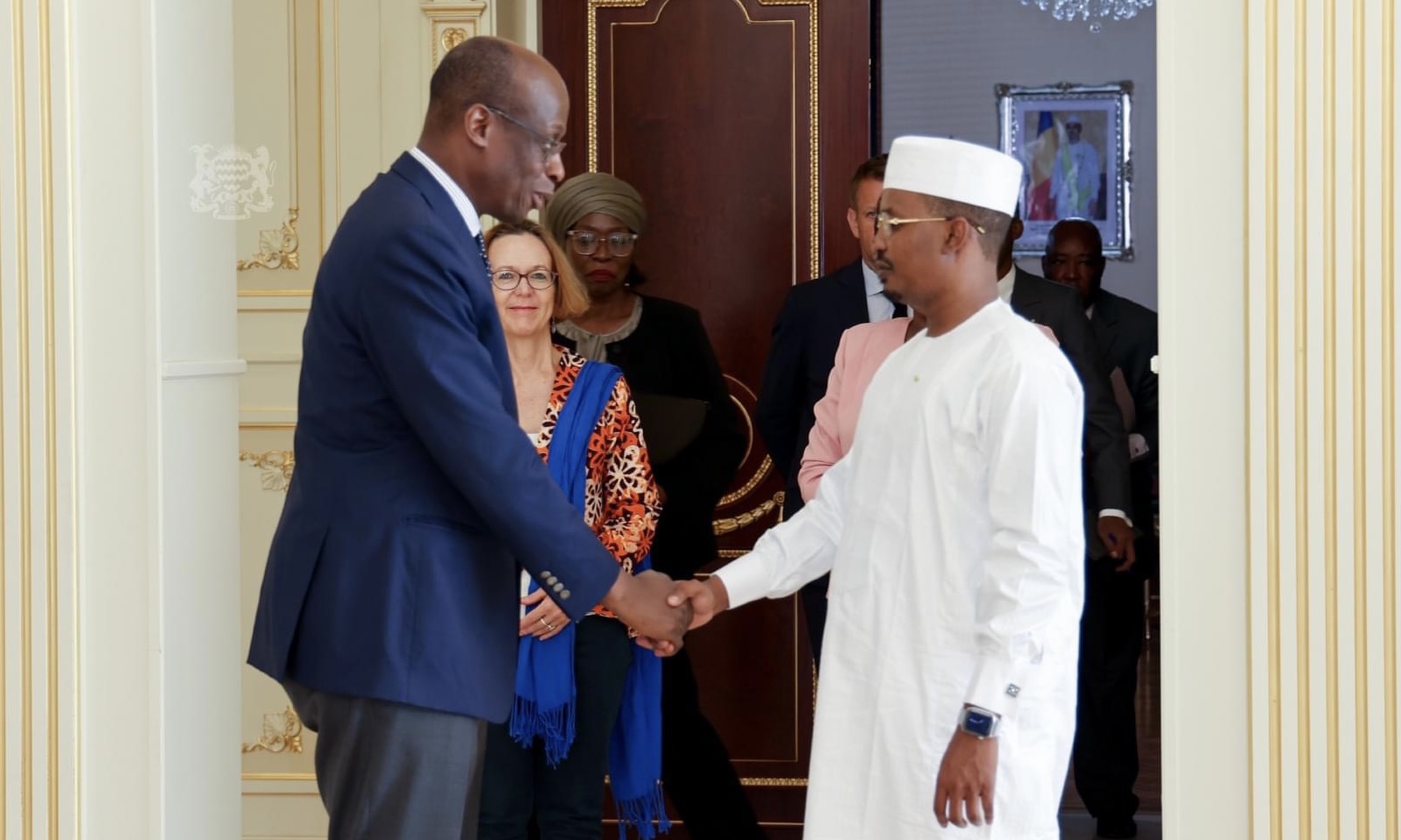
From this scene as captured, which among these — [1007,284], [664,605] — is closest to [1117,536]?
[1007,284]

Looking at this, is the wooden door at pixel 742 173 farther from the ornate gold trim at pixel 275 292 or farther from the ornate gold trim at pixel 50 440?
the ornate gold trim at pixel 50 440

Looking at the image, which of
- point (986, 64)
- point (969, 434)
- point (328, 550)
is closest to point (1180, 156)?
point (969, 434)

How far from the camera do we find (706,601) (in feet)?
9.55

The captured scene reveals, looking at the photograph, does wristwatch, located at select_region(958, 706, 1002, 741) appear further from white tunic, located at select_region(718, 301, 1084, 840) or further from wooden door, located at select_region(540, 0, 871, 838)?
wooden door, located at select_region(540, 0, 871, 838)

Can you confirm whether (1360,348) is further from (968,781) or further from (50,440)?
(50,440)

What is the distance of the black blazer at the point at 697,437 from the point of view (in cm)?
385

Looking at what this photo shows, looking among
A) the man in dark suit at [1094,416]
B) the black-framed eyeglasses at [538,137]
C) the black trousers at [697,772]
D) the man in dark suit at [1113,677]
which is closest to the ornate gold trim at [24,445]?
the black-framed eyeglasses at [538,137]

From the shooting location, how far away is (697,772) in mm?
3971

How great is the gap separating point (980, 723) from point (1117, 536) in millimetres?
2113

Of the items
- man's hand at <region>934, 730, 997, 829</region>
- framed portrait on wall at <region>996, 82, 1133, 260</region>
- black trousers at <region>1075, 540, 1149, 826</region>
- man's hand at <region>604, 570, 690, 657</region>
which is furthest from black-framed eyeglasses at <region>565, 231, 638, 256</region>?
framed portrait on wall at <region>996, 82, 1133, 260</region>

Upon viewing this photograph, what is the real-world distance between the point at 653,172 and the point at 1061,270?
53.3 inches

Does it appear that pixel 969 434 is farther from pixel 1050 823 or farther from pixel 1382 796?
pixel 1382 796

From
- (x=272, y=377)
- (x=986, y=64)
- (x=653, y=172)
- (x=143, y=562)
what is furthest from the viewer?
(x=986, y=64)

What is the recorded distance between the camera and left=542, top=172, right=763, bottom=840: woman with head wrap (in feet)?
12.6
